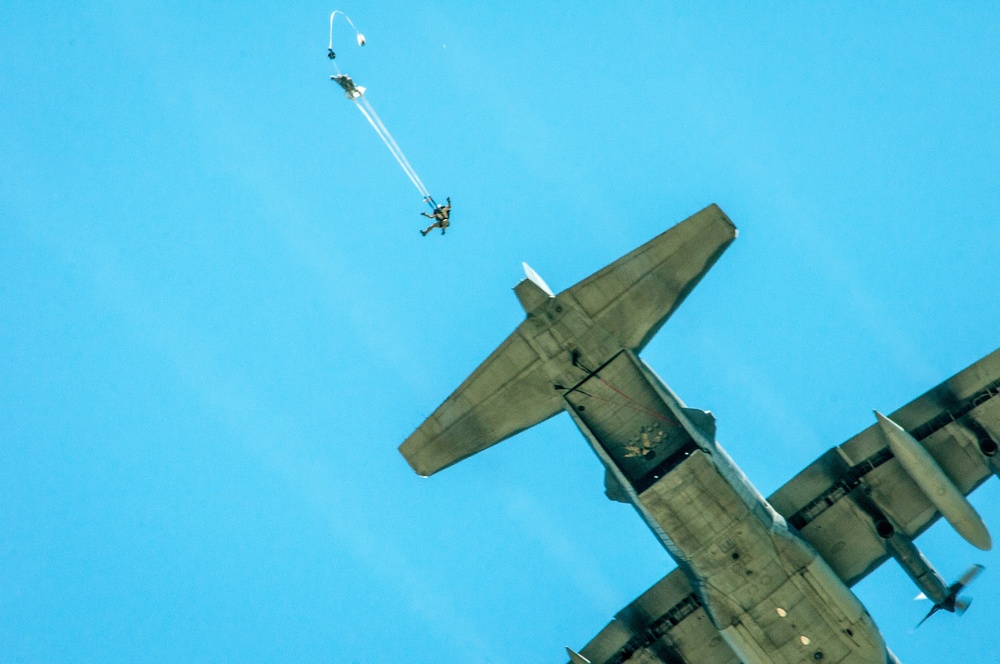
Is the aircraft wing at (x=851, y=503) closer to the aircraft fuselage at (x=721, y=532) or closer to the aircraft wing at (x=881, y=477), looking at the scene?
the aircraft wing at (x=881, y=477)

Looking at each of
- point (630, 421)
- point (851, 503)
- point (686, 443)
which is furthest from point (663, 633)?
point (630, 421)

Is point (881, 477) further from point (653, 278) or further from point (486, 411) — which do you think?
point (486, 411)

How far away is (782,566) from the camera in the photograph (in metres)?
21.7

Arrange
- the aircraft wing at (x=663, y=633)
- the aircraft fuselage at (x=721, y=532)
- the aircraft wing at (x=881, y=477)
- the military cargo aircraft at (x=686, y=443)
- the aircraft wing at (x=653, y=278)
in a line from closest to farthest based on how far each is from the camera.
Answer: the aircraft wing at (x=653, y=278)
the military cargo aircraft at (x=686, y=443)
the aircraft fuselage at (x=721, y=532)
the aircraft wing at (x=881, y=477)
the aircraft wing at (x=663, y=633)

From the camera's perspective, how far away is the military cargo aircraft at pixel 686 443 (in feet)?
69.5

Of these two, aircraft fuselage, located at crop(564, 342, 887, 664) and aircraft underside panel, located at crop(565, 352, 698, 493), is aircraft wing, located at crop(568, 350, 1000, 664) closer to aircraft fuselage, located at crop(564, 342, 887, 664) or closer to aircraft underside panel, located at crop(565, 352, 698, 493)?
aircraft fuselage, located at crop(564, 342, 887, 664)

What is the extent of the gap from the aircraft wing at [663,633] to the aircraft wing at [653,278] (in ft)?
24.3

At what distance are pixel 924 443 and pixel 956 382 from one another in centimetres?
180

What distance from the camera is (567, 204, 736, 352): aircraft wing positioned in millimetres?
20719

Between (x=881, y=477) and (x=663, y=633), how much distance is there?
285 inches

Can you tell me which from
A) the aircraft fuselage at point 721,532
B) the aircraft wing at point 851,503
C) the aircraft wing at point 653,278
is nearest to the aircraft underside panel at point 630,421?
the aircraft fuselage at point 721,532

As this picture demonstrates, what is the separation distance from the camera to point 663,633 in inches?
948

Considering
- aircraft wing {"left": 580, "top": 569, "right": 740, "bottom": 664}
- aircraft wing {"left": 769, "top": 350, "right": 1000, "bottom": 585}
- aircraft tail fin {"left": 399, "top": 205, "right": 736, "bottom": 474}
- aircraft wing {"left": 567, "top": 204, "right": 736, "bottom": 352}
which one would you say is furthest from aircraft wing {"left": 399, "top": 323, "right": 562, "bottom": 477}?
aircraft wing {"left": 769, "top": 350, "right": 1000, "bottom": 585}

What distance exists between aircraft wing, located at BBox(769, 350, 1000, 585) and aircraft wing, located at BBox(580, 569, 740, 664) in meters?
3.62
